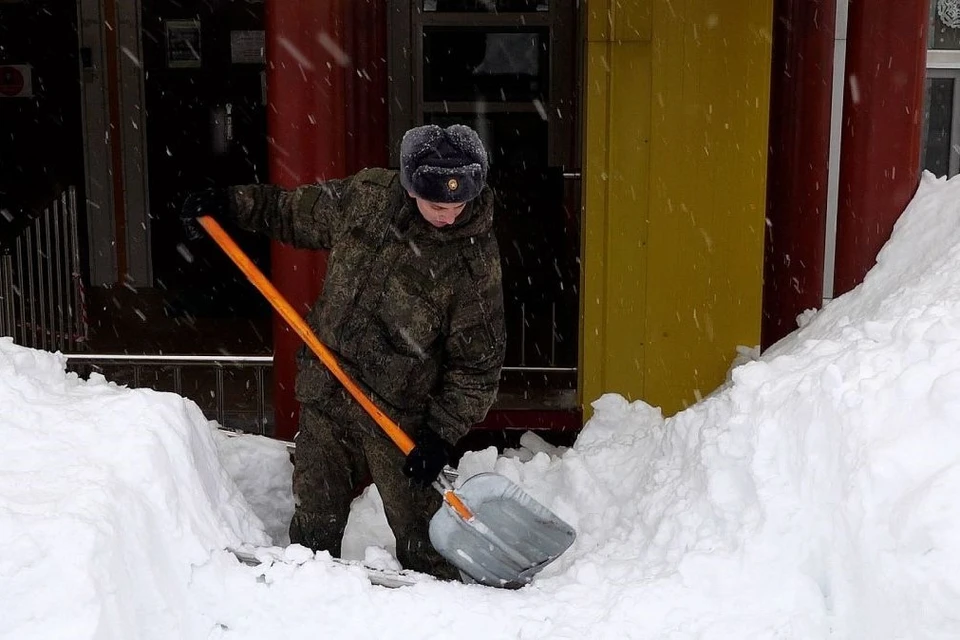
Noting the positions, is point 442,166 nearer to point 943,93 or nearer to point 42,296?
point 42,296

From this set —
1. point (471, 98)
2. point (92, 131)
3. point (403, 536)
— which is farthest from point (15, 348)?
point (92, 131)

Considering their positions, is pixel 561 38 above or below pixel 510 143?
above

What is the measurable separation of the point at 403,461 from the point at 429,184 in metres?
1.02

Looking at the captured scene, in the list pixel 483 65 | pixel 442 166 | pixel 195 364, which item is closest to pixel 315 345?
pixel 442 166

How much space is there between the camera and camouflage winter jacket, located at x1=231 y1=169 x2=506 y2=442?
347 cm

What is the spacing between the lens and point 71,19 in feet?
27.1

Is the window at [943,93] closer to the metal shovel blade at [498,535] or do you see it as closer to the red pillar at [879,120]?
the red pillar at [879,120]

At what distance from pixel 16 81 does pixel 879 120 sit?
6.98 metres

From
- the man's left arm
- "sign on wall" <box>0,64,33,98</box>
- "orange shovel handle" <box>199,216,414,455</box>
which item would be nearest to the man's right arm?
"orange shovel handle" <box>199,216,414,455</box>

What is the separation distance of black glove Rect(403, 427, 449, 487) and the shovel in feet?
0.14

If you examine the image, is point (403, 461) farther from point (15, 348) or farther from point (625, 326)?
point (625, 326)

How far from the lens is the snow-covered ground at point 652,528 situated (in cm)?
230

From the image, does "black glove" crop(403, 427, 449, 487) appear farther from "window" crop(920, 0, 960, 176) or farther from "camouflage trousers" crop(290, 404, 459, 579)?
"window" crop(920, 0, 960, 176)

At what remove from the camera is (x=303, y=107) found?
4.67 metres
